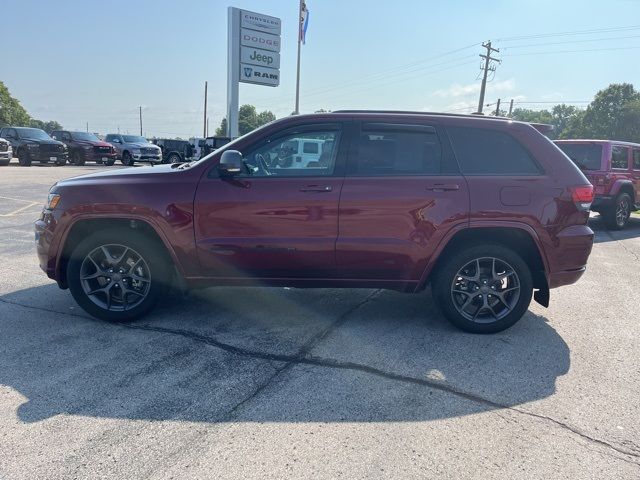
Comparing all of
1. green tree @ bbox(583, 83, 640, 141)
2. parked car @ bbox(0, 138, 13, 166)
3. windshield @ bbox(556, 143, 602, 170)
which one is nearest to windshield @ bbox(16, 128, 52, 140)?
parked car @ bbox(0, 138, 13, 166)

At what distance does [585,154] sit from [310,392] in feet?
32.6

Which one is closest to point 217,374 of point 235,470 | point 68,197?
point 235,470

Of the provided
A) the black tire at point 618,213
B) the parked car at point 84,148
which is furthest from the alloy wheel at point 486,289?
the parked car at point 84,148

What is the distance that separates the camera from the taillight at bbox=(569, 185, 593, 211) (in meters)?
3.92

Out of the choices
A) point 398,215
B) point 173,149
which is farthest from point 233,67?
point 398,215

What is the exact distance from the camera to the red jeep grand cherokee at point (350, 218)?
12.6 feet

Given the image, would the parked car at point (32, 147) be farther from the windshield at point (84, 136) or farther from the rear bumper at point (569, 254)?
the rear bumper at point (569, 254)

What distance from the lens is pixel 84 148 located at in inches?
979

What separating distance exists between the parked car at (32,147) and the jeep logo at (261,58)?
11101 millimetres

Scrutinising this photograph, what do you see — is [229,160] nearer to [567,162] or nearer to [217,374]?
[217,374]

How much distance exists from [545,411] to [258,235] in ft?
8.04

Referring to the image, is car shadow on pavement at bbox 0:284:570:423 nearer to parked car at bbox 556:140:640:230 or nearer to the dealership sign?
parked car at bbox 556:140:640:230

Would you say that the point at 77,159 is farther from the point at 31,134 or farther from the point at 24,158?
the point at 24,158

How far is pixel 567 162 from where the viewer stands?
3.99 m
